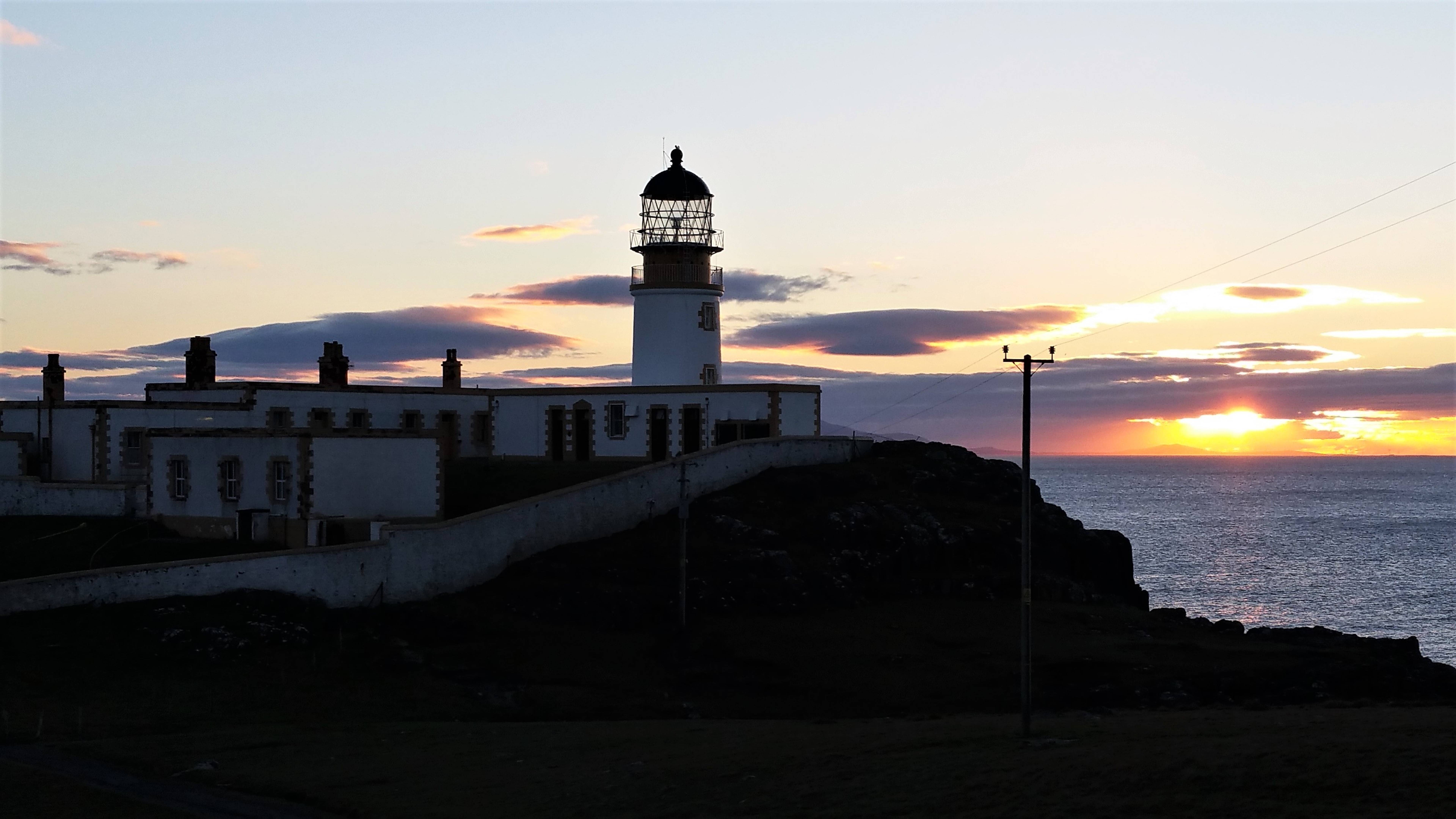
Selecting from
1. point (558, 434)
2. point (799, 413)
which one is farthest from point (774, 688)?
point (558, 434)

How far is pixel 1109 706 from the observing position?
36.7 meters

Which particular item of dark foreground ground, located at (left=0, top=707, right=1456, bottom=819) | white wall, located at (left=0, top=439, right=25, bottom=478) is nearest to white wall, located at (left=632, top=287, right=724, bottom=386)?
white wall, located at (left=0, top=439, right=25, bottom=478)

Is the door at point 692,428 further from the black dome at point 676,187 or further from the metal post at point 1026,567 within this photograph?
the metal post at point 1026,567

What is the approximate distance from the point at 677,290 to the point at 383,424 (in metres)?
14.4

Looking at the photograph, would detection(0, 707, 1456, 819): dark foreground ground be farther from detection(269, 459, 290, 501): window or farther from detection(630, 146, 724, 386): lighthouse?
detection(630, 146, 724, 386): lighthouse

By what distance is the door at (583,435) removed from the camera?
197 ft

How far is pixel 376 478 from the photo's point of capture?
47156 mm

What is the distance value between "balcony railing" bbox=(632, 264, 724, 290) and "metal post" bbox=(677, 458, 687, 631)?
729 inches

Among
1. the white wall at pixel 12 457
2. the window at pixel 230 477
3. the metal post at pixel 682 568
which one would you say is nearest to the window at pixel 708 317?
the metal post at pixel 682 568

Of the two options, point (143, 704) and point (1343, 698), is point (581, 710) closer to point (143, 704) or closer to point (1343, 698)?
point (143, 704)

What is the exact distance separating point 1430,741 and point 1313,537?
123m

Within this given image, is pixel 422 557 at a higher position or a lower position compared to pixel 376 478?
lower

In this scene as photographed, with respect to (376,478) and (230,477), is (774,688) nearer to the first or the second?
(376,478)

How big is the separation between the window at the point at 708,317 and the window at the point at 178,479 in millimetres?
23907
